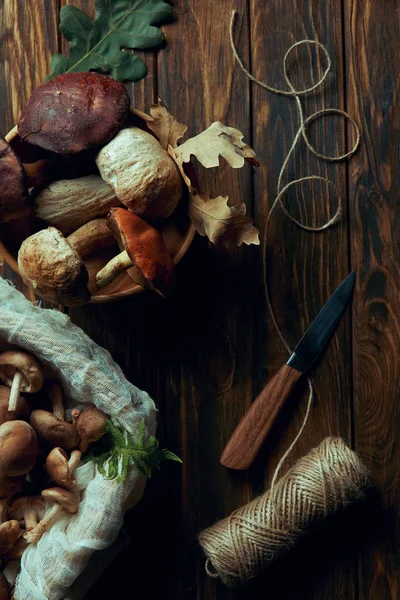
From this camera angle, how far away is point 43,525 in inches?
39.6

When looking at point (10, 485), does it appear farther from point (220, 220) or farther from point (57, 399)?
point (220, 220)

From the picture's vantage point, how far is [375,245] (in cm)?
122

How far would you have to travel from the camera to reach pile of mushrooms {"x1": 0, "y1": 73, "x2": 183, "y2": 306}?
1.00m

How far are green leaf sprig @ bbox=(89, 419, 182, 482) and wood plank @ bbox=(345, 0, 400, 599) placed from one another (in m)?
0.39

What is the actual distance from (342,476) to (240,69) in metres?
0.72

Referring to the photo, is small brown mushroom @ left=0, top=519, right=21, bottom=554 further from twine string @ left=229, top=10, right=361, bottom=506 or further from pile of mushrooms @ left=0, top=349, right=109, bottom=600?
twine string @ left=229, top=10, right=361, bottom=506

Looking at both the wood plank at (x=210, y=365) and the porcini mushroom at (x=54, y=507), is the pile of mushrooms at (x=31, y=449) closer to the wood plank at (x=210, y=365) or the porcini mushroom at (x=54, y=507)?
the porcini mushroom at (x=54, y=507)

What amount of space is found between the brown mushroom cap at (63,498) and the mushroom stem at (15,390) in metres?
0.13

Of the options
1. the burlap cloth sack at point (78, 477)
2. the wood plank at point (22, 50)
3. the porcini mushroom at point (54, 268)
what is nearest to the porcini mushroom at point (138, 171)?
the porcini mushroom at point (54, 268)

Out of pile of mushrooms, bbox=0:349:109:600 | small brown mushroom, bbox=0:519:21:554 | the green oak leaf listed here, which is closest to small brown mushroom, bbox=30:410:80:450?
pile of mushrooms, bbox=0:349:109:600

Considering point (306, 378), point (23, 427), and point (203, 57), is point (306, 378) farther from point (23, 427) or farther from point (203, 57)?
point (203, 57)

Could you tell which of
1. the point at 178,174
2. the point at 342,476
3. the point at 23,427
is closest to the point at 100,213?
the point at 178,174

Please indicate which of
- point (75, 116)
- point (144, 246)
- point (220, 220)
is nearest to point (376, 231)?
point (220, 220)

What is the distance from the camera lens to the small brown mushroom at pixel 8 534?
3.24ft
